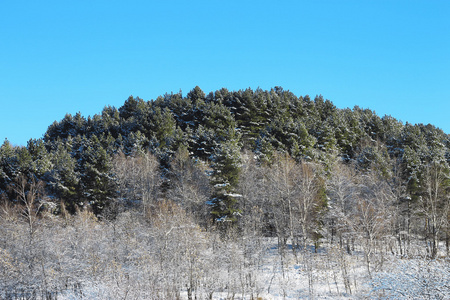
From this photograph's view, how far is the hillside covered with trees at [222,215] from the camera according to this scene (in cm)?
3372

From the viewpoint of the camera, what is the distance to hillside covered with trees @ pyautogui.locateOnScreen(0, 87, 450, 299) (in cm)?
3372

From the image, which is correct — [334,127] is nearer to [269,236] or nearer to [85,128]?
[269,236]

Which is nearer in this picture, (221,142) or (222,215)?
(222,215)

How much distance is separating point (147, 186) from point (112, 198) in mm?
5346

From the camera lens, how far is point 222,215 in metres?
43.9

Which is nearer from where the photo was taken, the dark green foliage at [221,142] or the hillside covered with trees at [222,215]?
the hillside covered with trees at [222,215]

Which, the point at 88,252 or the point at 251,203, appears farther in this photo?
the point at 251,203

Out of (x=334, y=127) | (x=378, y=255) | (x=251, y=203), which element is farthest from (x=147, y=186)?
(x=334, y=127)

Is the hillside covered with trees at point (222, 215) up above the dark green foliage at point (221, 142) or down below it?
below

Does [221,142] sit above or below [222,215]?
above

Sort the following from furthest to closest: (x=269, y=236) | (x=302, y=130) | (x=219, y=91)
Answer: (x=219, y=91) < (x=302, y=130) < (x=269, y=236)

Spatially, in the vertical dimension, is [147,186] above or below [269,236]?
above

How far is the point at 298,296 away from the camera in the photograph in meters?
35.1

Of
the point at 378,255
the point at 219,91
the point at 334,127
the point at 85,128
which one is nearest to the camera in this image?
the point at 378,255
